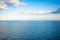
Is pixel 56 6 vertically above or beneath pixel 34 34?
above

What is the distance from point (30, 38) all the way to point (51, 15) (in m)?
0.55

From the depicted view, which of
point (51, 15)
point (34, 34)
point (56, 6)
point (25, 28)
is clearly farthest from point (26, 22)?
point (56, 6)

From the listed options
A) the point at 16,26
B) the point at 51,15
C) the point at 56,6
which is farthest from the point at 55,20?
the point at 16,26

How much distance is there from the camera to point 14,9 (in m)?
2.22

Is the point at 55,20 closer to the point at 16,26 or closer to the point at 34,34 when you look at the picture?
the point at 34,34

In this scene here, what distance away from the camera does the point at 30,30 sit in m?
2.17

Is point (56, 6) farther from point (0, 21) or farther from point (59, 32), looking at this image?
point (0, 21)

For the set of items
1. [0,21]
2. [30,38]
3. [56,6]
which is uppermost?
[56,6]

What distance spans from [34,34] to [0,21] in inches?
25.8

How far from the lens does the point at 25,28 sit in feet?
7.14

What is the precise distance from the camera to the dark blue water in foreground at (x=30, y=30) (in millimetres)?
2131

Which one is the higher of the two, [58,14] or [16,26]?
[58,14]

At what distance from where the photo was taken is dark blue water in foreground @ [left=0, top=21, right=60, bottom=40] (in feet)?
6.99

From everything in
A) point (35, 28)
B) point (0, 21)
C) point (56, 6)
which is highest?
point (56, 6)
